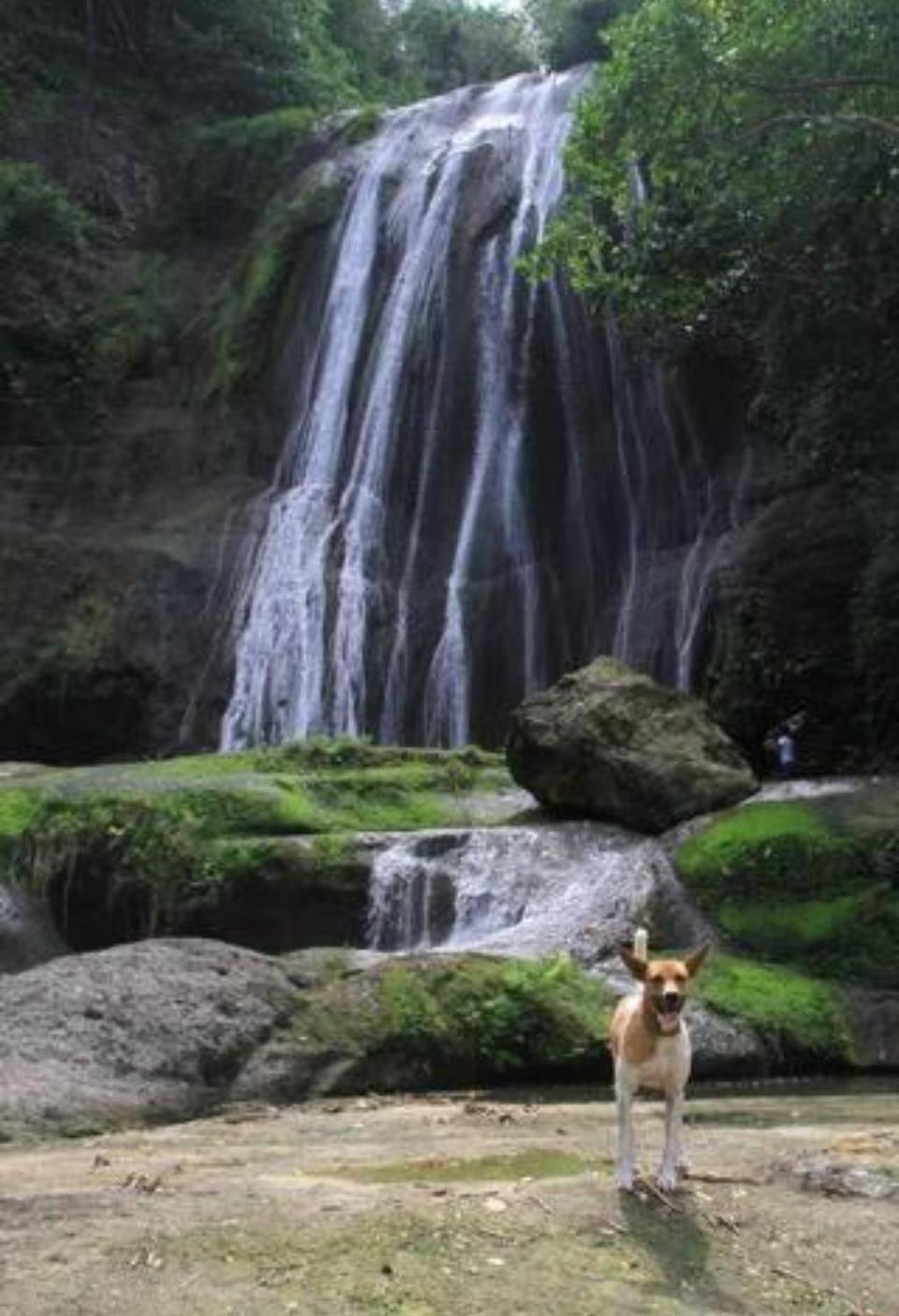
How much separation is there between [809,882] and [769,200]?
7740 millimetres

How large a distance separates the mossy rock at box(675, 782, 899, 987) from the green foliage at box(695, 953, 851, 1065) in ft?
2.26

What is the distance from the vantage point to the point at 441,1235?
18.1 feet

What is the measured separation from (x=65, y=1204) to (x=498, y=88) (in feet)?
96.7

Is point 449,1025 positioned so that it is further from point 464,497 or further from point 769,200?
point 464,497

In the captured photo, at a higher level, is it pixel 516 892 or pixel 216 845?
pixel 216 845

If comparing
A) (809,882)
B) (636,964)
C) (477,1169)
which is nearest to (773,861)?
(809,882)

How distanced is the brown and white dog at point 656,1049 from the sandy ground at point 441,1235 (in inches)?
7.0

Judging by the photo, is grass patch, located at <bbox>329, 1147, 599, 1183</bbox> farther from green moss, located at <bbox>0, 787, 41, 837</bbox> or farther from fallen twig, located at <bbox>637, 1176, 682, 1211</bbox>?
green moss, located at <bbox>0, 787, 41, 837</bbox>

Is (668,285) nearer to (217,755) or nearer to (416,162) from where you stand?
(217,755)

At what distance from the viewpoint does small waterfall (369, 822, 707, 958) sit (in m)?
14.5

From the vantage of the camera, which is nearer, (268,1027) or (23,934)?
(268,1027)

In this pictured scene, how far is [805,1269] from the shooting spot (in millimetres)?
5512

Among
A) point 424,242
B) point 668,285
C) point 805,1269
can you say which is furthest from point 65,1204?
point 424,242

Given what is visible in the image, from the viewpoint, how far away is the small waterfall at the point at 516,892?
1446cm
